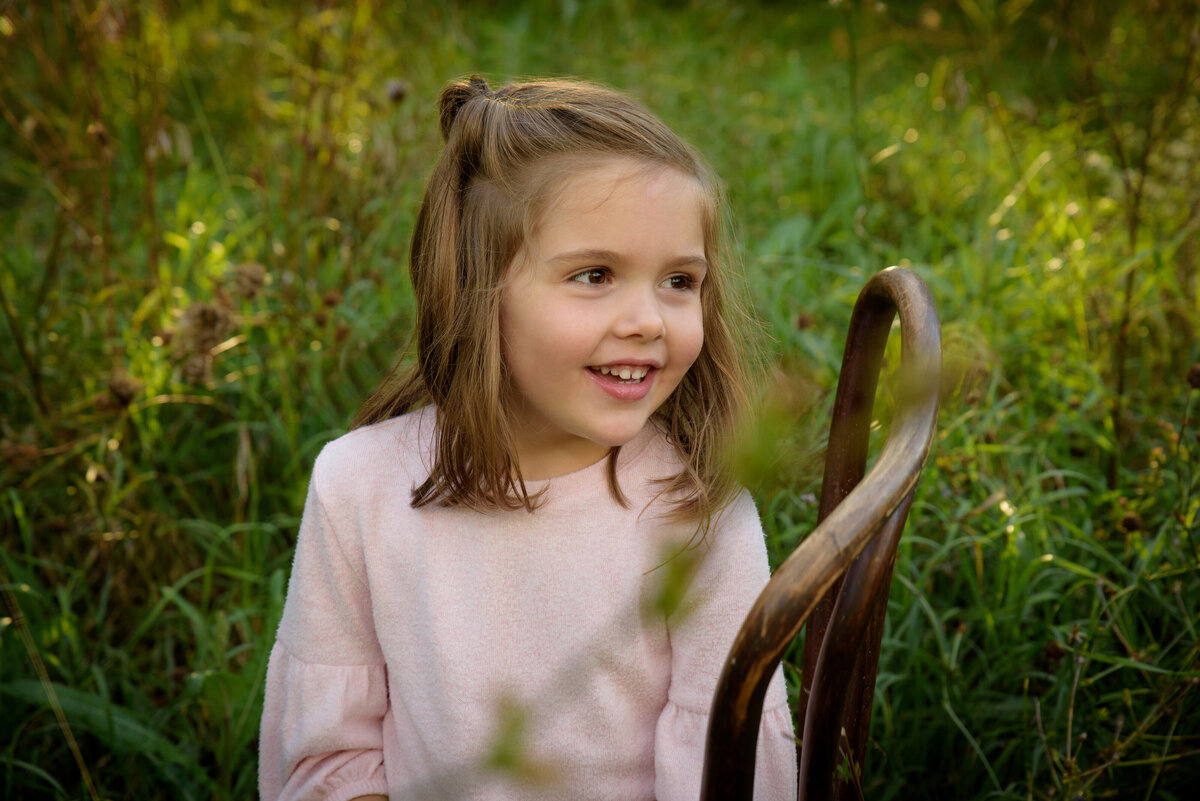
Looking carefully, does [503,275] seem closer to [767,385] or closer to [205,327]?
[767,385]

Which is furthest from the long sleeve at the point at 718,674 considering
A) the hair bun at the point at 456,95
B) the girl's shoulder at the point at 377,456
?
the hair bun at the point at 456,95

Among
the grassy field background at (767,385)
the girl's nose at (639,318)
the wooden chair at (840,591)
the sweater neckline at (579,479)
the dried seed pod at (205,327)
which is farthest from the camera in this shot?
the dried seed pod at (205,327)

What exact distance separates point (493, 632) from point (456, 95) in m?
0.78

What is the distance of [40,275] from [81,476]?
98cm

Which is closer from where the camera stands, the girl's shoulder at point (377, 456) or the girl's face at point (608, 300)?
the girl's face at point (608, 300)

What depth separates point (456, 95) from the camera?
1402mm

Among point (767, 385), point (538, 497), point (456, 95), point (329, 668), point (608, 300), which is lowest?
point (329, 668)

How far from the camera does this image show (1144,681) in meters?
1.61

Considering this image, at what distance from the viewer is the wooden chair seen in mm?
650

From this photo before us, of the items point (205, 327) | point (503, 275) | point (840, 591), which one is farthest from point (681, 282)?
point (205, 327)

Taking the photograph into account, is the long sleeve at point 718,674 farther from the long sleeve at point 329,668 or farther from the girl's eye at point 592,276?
the long sleeve at point 329,668

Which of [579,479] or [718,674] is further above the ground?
[579,479]

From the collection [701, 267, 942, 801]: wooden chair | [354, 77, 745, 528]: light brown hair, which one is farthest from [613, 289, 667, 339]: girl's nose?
[701, 267, 942, 801]: wooden chair

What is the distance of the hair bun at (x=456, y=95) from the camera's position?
1.39m
